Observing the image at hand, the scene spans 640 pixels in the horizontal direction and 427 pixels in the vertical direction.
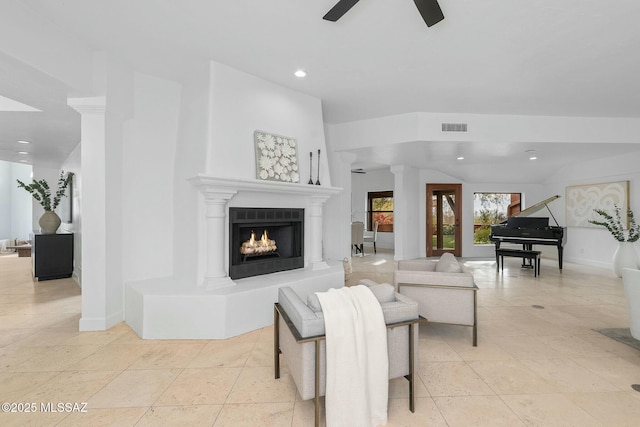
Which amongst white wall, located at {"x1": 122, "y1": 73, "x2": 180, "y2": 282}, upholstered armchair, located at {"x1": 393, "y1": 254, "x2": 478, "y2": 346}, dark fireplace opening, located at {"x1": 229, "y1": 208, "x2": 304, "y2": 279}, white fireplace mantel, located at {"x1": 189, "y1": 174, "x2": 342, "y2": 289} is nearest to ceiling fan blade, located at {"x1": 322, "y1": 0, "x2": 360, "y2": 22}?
white fireplace mantel, located at {"x1": 189, "y1": 174, "x2": 342, "y2": 289}

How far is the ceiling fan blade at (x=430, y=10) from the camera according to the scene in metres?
1.97

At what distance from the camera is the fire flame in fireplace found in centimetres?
402

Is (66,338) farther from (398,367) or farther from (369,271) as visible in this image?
(369,271)

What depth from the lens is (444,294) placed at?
3127 millimetres

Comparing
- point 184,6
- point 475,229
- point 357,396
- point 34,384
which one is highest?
point 184,6

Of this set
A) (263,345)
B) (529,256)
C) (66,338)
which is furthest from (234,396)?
(529,256)

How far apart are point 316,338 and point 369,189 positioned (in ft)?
31.2

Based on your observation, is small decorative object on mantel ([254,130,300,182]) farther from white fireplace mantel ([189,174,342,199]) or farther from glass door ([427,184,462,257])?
glass door ([427,184,462,257])

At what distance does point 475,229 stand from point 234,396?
900cm

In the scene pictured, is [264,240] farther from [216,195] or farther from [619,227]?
[619,227]

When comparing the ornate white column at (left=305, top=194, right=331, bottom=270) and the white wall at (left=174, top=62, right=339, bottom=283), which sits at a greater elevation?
the white wall at (left=174, top=62, right=339, bottom=283)

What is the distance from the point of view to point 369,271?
682 cm

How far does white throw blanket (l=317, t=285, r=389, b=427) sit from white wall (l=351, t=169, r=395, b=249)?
889 cm

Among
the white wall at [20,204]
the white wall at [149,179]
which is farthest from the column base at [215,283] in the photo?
the white wall at [20,204]
